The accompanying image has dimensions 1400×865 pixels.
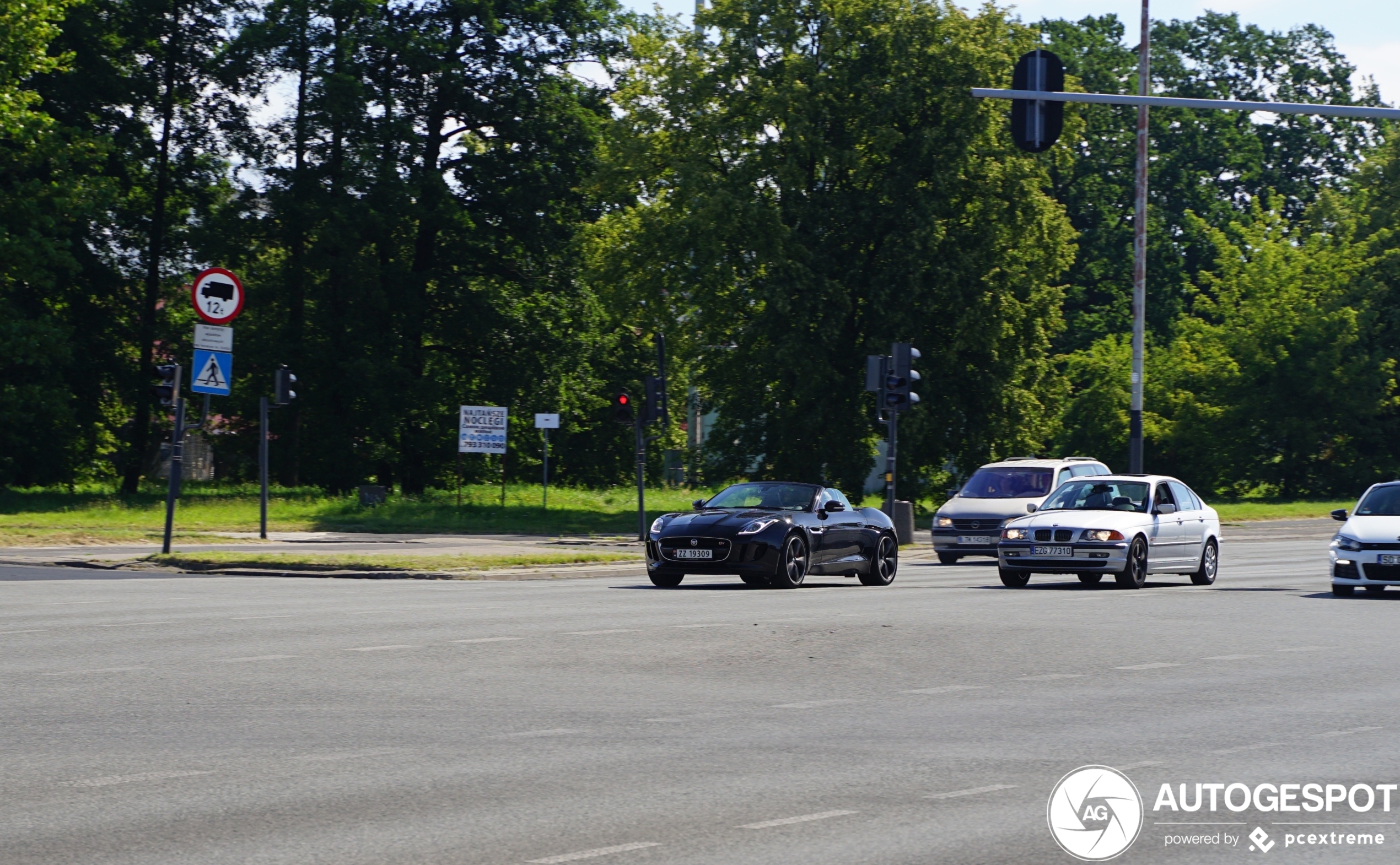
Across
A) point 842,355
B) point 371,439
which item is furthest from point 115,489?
point 842,355

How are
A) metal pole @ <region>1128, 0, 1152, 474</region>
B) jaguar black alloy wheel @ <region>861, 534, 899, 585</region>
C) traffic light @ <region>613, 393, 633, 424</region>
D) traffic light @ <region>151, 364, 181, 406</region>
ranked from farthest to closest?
metal pole @ <region>1128, 0, 1152, 474</region>, traffic light @ <region>613, 393, 633, 424</region>, traffic light @ <region>151, 364, 181, 406</region>, jaguar black alloy wheel @ <region>861, 534, 899, 585</region>

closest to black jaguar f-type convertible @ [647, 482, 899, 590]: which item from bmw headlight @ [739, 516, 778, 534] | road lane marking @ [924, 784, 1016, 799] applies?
bmw headlight @ [739, 516, 778, 534]

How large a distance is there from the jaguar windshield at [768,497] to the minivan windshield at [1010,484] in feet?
26.1

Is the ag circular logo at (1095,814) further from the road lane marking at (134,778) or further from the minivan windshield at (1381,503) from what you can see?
the minivan windshield at (1381,503)

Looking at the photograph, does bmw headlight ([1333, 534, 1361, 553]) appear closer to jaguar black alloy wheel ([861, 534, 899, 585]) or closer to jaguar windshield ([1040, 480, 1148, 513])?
jaguar windshield ([1040, 480, 1148, 513])

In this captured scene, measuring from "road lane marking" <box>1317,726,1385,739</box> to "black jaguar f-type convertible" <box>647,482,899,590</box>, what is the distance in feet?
39.2

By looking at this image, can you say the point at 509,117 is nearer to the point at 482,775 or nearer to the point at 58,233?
the point at 58,233

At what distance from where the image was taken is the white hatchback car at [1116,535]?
862 inches

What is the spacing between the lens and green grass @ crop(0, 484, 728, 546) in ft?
119

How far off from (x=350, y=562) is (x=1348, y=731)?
18.1 metres

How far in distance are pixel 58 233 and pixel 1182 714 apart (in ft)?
150

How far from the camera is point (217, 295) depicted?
24.9m

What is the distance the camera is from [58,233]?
164 ft

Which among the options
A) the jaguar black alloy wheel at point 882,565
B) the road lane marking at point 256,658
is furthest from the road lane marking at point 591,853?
the jaguar black alloy wheel at point 882,565
